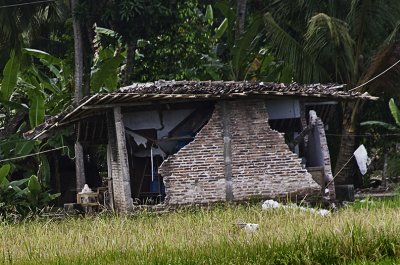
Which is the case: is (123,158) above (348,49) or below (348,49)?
below

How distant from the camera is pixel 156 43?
63.9 feet

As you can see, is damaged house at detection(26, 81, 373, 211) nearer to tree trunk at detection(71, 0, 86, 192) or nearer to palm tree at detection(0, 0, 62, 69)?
tree trunk at detection(71, 0, 86, 192)

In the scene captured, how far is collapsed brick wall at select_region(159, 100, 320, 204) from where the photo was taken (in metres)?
14.5

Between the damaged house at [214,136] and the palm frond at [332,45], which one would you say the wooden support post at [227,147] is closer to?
the damaged house at [214,136]

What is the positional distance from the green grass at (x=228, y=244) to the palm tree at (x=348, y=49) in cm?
786

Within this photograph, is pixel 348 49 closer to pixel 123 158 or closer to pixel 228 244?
pixel 123 158

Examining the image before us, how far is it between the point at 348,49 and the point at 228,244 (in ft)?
32.9

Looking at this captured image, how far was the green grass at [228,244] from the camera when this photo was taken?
9078mm

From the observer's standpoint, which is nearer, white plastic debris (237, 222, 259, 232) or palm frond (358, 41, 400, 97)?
white plastic debris (237, 222, 259, 232)

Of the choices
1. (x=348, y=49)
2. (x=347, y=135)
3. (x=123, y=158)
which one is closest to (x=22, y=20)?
(x=123, y=158)

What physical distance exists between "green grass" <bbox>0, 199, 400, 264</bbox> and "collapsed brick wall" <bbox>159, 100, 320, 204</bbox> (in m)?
3.58

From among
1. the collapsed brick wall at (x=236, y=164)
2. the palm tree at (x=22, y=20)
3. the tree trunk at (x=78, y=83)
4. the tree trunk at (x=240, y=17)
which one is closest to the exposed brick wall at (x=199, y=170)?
the collapsed brick wall at (x=236, y=164)

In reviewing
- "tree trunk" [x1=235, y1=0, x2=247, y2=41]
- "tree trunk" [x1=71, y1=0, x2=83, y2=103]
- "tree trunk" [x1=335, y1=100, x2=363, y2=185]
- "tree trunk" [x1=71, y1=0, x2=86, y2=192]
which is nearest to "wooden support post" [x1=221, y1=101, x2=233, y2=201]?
"tree trunk" [x1=71, y1=0, x2=86, y2=192]

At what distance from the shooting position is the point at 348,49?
720 inches
